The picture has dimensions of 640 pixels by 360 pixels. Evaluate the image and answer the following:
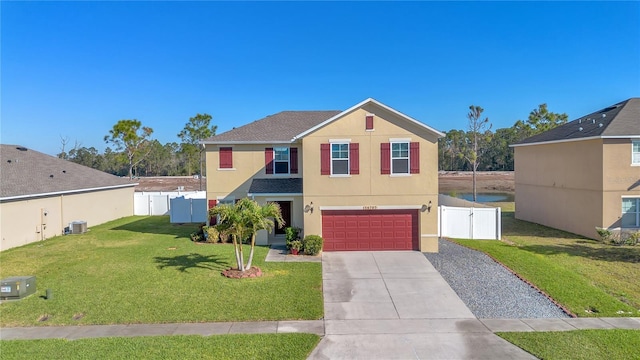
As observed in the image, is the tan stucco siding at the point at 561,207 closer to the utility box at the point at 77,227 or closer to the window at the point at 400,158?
the window at the point at 400,158

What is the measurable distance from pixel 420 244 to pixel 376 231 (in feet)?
6.91

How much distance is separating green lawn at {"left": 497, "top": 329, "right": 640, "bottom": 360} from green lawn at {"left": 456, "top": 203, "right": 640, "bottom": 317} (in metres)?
1.48

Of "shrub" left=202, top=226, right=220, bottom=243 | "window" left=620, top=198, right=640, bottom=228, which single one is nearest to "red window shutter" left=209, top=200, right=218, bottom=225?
"shrub" left=202, top=226, right=220, bottom=243

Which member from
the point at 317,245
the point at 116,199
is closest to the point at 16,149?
the point at 116,199

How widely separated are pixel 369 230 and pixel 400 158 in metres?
3.71

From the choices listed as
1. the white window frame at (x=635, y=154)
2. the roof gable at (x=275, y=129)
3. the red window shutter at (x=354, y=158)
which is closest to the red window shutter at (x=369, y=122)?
the red window shutter at (x=354, y=158)

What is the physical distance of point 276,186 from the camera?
18.8 meters

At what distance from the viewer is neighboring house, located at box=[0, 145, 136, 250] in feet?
59.7

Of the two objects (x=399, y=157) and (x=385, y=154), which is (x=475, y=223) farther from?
(x=385, y=154)

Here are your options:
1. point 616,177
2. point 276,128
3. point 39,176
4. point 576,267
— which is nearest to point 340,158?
point 276,128

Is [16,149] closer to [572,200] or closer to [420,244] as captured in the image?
[420,244]

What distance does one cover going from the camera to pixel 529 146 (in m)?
26.1

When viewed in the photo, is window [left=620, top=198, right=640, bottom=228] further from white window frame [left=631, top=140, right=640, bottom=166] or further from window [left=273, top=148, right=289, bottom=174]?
window [left=273, top=148, right=289, bottom=174]

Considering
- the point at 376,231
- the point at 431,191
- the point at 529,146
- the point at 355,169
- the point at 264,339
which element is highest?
the point at 529,146
